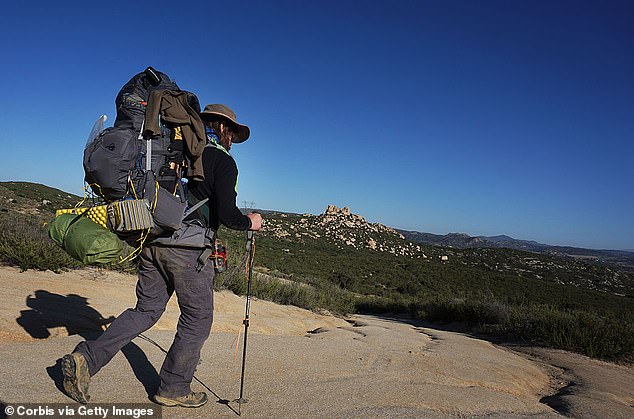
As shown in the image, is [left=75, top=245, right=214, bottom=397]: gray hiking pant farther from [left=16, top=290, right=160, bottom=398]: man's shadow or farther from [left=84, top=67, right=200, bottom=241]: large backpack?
[left=16, top=290, right=160, bottom=398]: man's shadow

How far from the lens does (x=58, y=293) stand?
679 cm

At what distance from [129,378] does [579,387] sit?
497 cm

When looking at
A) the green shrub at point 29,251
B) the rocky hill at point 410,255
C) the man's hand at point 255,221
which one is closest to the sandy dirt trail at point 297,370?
the green shrub at point 29,251

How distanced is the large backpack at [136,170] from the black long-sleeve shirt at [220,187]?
0.17 m

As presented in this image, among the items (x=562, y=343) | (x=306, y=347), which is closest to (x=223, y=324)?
(x=306, y=347)

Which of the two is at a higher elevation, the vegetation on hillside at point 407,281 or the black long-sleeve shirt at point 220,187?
the black long-sleeve shirt at point 220,187

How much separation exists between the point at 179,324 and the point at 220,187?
3.58 feet

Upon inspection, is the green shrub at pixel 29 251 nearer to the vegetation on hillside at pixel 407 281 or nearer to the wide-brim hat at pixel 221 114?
the vegetation on hillside at pixel 407 281

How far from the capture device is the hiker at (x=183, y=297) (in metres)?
3.28

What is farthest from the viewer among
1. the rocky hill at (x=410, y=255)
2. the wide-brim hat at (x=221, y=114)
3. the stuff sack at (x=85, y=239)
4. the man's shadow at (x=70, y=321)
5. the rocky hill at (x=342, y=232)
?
the rocky hill at (x=342, y=232)

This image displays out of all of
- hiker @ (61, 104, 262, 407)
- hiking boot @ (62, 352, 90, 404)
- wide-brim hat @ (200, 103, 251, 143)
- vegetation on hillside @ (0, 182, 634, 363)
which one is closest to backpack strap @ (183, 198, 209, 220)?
hiker @ (61, 104, 262, 407)

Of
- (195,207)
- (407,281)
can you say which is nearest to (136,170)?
(195,207)

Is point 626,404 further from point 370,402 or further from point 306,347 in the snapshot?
point 306,347

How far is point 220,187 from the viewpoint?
11.0ft
